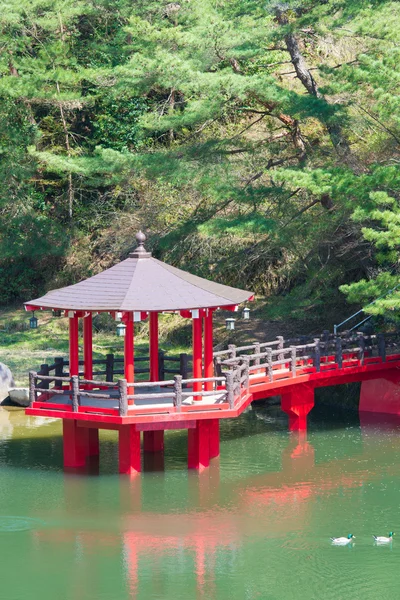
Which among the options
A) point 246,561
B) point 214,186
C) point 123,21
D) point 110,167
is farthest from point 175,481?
point 123,21

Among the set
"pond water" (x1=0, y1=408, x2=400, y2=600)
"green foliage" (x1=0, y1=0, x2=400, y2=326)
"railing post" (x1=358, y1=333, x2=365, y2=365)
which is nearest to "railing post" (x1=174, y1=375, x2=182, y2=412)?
"pond water" (x1=0, y1=408, x2=400, y2=600)

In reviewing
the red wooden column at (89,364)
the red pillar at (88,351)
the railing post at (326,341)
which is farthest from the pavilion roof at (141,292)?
the railing post at (326,341)

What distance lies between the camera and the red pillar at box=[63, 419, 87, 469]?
21509 mm

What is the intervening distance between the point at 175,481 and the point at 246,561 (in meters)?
4.20

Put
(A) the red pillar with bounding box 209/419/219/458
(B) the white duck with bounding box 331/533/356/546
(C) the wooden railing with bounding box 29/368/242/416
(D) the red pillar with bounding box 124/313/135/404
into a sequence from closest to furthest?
1. (B) the white duck with bounding box 331/533/356/546
2. (C) the wooden railing with bounding box 29/368/242/416
3. (D) the red pillar with bounding box 124/313/135/404
4. (A) the red pillar with bounding box 209/419/219/458

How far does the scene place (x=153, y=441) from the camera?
75.4 ft

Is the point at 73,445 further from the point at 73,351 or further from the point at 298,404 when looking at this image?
the point at 298,404

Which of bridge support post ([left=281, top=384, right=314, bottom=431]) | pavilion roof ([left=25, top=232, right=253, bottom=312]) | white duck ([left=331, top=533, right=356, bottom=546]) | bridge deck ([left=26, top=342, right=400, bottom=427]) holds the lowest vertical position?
white duck ([left=331, top=533, right=356, bottom=546])

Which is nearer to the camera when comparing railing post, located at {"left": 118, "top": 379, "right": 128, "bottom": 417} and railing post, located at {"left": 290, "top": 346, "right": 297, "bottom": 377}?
railing post, located at {"left": 118, "top": 379, "right": 128, "bottom": 417}

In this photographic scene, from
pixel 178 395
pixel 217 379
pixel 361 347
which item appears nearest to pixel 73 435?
pixel 178 395

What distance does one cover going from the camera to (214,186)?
27.6m

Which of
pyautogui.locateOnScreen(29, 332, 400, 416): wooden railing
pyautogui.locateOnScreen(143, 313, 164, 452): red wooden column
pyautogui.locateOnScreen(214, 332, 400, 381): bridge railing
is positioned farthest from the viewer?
pyautogui.locateOnScreen(214, 332, 400, 381): bridge railing

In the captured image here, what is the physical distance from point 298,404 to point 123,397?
5610 mm

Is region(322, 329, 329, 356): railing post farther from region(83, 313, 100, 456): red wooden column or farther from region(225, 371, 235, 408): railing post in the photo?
region(83, 313, 100, 456): red wooden column
